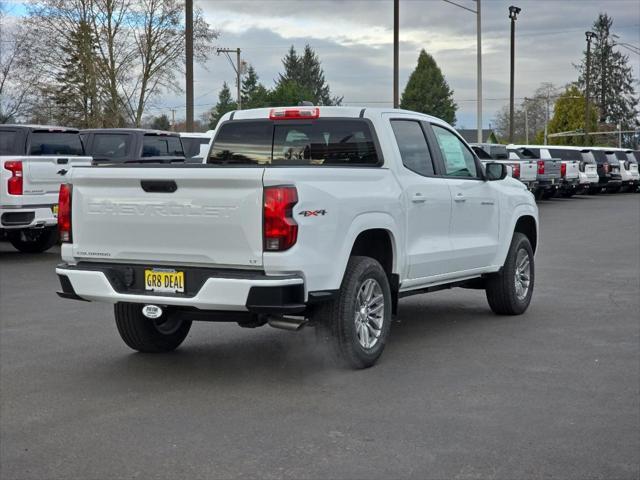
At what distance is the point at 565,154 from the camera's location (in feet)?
137

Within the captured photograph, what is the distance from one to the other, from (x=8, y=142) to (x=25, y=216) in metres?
1.51

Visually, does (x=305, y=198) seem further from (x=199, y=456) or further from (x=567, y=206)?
(x=567, y=206)

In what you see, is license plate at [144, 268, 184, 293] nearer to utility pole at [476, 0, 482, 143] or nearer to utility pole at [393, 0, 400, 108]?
utility pole at [393, 0, 400, 108]

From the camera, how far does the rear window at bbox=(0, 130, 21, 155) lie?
16.1 m

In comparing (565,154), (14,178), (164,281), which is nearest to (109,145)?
(14,178)

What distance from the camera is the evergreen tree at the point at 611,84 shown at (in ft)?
415

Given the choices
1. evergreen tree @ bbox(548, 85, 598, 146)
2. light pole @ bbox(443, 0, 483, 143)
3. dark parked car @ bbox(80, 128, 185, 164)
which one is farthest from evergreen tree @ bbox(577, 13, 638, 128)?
dark parked car @ bbox(80, 128, 185, 164)

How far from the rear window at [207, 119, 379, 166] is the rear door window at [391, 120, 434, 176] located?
13.2 inches

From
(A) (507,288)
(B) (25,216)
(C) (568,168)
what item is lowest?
(A) (507,288)

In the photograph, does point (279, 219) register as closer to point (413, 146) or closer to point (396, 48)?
point (413, 146)

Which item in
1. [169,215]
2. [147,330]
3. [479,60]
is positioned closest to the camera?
[169,215]

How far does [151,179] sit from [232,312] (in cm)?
110

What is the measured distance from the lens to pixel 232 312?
7.28 metres

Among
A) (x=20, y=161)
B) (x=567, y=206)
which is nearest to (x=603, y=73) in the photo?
(x=567, y=206)
